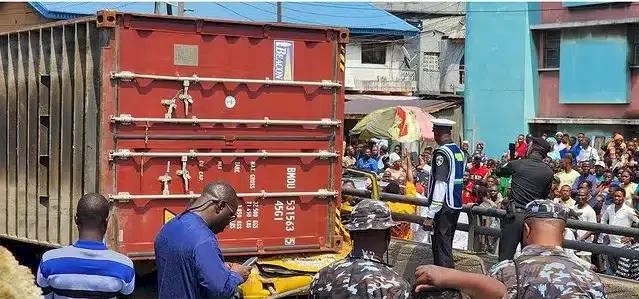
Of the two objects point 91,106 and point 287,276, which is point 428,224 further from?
point 91,106

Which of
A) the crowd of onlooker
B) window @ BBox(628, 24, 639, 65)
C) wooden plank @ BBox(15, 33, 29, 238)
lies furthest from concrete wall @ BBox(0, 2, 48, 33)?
wooden plank @ BBox(15, 33, 29, 238)

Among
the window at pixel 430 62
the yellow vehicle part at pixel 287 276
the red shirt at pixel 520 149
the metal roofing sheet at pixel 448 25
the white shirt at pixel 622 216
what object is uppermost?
the metal roofing sheet at pixel 448 25

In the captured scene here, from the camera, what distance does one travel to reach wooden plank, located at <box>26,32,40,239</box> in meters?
9.59

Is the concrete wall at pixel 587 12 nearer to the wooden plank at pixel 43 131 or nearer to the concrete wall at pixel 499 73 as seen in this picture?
the concrete wall at pixel 499 73

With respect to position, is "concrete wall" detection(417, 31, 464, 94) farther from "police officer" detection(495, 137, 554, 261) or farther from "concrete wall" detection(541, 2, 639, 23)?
"police officer" detection(495, 137, 554, 261)

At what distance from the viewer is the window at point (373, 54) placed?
38594 mm

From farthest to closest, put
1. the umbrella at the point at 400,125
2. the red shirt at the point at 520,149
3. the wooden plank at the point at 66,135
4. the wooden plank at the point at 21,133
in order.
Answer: the red shirt at the point at 520,149, the umbrella at the point at 400,125, the wooden plank at the point at 21,133, the wooden plank at the point at 66,135

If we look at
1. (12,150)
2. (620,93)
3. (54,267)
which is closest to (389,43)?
(620,93)

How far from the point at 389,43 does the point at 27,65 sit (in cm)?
2893

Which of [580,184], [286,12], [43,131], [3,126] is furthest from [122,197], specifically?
[286,12]

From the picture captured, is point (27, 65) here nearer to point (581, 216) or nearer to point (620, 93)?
point (581, 216)

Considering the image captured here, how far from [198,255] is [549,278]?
6.24ft

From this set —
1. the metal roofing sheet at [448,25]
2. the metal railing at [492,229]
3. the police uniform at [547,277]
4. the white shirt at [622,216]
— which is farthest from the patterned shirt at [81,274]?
the metal roofing sheet at [448,25]

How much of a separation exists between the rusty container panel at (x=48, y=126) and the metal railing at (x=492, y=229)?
11.2 feet
